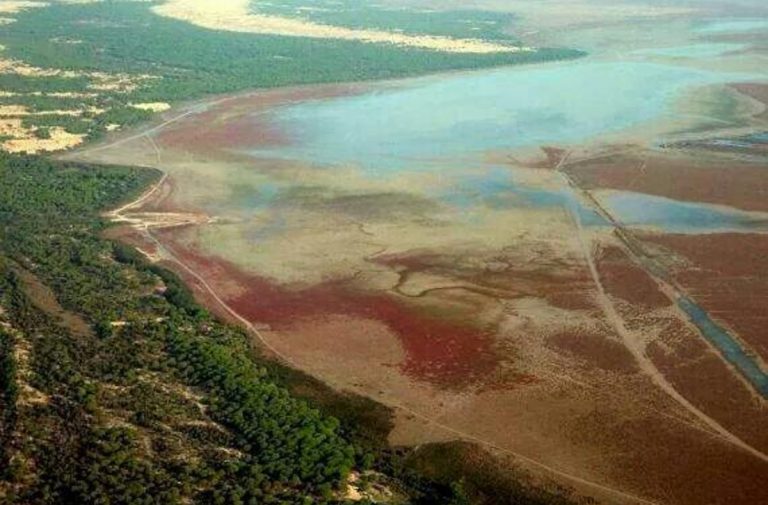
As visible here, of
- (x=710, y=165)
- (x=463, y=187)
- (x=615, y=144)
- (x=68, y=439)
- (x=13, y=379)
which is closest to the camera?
(x=68, y=439)

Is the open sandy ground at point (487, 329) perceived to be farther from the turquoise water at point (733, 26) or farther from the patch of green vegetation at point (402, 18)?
the turquoise water at point (733, 26)

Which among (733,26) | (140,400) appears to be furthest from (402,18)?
(140,400)

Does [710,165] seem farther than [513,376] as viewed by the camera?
Yes

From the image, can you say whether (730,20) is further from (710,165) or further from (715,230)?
(715,230)

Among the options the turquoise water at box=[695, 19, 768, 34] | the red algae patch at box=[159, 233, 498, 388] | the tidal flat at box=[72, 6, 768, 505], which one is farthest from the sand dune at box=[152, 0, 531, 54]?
the red algae patch at box=[159, 233, 498, 388]

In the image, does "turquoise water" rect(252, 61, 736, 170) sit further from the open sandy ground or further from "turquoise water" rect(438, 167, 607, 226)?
the open sandy ground

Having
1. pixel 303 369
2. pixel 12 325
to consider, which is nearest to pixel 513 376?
pixel 303 369
